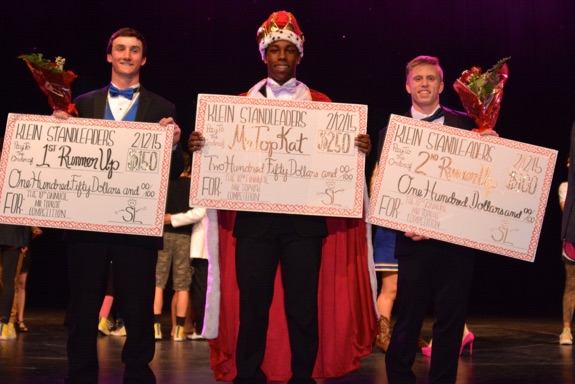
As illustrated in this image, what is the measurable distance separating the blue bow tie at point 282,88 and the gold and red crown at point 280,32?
0.18 meters

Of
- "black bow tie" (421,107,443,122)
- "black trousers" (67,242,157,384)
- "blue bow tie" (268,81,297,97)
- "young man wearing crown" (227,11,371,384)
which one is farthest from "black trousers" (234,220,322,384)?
"black bow tie" (421,107,443,122)

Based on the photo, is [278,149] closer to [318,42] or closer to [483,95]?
[483,95]

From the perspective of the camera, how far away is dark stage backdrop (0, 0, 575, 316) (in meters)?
9.74

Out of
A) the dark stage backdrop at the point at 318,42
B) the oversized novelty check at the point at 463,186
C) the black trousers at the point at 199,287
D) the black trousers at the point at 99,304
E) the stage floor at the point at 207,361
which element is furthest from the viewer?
the dark stage backdrop at the point at 318,42

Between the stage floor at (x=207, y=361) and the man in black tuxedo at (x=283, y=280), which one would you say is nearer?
the man in black tuxedo at (x=283, y=280)

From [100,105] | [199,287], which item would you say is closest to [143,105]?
[100,105]

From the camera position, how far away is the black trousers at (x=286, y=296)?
418 cm

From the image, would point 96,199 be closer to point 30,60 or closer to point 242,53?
point 30,60

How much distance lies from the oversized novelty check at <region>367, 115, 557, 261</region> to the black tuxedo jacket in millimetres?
995

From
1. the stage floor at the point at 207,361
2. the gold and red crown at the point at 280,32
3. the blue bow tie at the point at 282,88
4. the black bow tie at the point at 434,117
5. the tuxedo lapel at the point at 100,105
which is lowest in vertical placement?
the stage floor at the point at 207,361

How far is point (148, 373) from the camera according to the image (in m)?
3.99

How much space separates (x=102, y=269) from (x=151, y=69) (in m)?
6.23

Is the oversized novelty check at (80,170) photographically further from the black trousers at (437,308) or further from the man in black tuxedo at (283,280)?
the black trousers at (437,308)

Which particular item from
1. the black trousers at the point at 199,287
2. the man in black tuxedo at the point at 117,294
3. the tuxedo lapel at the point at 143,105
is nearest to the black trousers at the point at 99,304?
the man in black tuxedo at the point at 117,294
